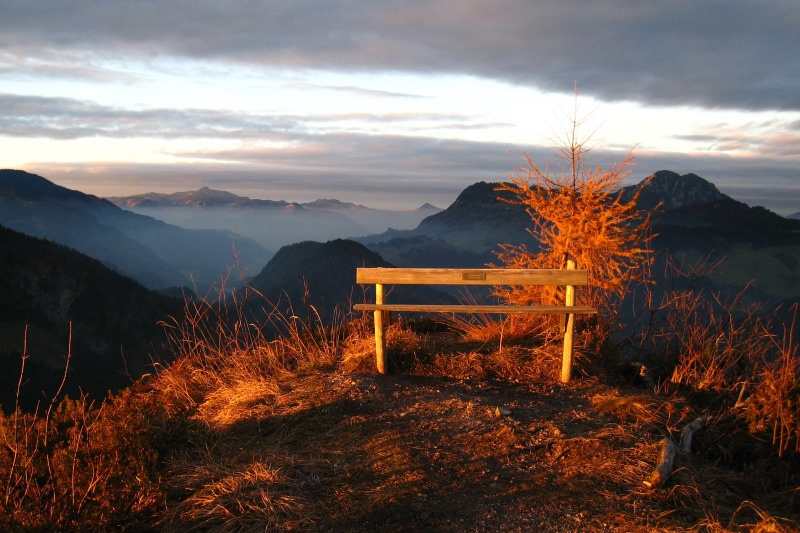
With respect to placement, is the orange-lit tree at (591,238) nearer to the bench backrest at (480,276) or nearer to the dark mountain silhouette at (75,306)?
the bench backrest at (480,276)

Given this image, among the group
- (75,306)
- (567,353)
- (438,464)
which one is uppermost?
(567,353)

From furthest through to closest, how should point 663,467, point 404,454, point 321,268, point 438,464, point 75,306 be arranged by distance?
1. point 321,268
2. point 75,306
3. point 404,454
4. point 438,464
5. point 663,467

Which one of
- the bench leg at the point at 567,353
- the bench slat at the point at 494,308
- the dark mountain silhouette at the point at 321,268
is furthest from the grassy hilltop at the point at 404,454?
the dark mountain silhouette at the point at 321,268

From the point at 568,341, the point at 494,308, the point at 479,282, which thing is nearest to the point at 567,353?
the point at 568,341

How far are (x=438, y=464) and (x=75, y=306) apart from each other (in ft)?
403

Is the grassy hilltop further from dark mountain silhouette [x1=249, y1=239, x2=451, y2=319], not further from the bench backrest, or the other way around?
dark mountain silhouette [x1=249, y1=239, x2=451, y2=319]

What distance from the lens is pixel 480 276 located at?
656 cm

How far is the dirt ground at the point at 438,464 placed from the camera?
12.9 feet

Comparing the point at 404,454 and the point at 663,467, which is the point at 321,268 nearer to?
the point at 404,454

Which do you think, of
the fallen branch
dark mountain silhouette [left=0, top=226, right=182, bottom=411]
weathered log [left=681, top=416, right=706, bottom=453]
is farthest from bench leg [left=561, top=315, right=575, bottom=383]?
dark mountain silhouette [left=0, top=226, right=182, bottom=411]

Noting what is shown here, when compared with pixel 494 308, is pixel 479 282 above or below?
above

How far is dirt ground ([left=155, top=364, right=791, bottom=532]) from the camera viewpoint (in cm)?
392

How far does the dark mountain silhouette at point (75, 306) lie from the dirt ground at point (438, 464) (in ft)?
334

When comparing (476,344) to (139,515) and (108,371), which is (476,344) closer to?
(139,515)
